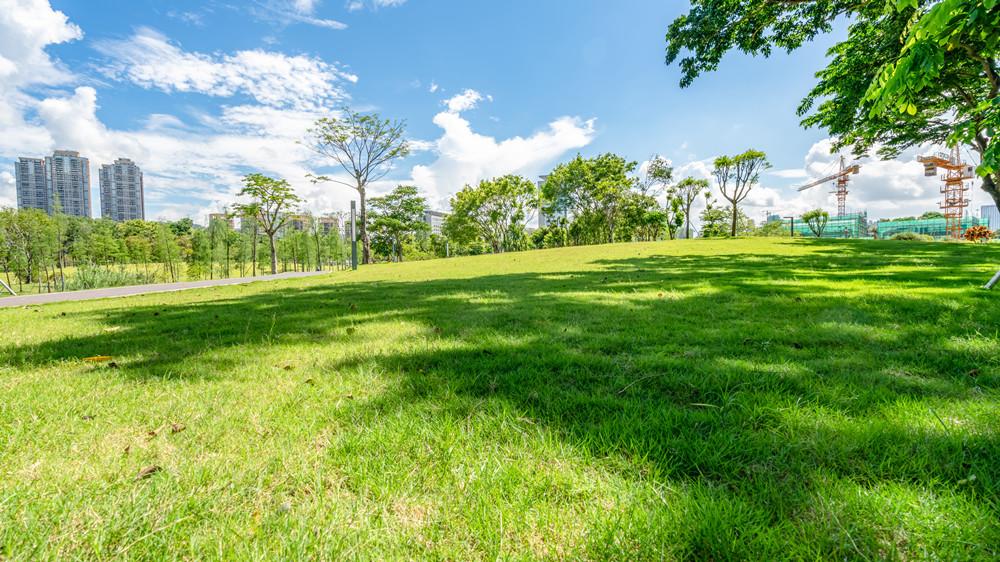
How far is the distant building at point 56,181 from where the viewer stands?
52438 millimetres

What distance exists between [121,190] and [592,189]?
86540 mm

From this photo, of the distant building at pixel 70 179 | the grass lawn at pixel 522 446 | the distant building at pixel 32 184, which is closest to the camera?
the grass lawn at pixel 522 446

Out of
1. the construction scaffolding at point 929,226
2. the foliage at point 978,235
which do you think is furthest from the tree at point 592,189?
the construction scaffolding at point 929,226

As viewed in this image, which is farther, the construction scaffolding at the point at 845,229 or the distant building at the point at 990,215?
the distant building at the point at 990,215

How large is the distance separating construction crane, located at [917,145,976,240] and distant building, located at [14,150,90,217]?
102 metres

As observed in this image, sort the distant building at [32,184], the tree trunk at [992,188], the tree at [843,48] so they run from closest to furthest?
1. the tree at [843,48]
2. the tree trunk at [992,188]
3. the distant building at [32,184]

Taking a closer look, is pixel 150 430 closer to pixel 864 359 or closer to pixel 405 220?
pixel 864 359

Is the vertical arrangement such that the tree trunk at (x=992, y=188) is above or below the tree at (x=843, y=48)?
below

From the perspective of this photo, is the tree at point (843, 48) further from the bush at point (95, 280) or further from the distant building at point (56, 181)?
the distant building at point (56, 181)

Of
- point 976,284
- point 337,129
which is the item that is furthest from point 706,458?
point 337,129

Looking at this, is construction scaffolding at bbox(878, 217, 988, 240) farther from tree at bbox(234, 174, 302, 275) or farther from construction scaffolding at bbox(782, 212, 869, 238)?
tree at bbox(234, 174, 302, 275)

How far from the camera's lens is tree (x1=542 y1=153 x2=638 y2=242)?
125 ft

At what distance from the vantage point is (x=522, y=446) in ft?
5.19

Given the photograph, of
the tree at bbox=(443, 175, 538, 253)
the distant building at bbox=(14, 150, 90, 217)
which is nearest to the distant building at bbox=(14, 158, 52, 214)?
the distant building at bbox=(14, 150, 90, 217)
